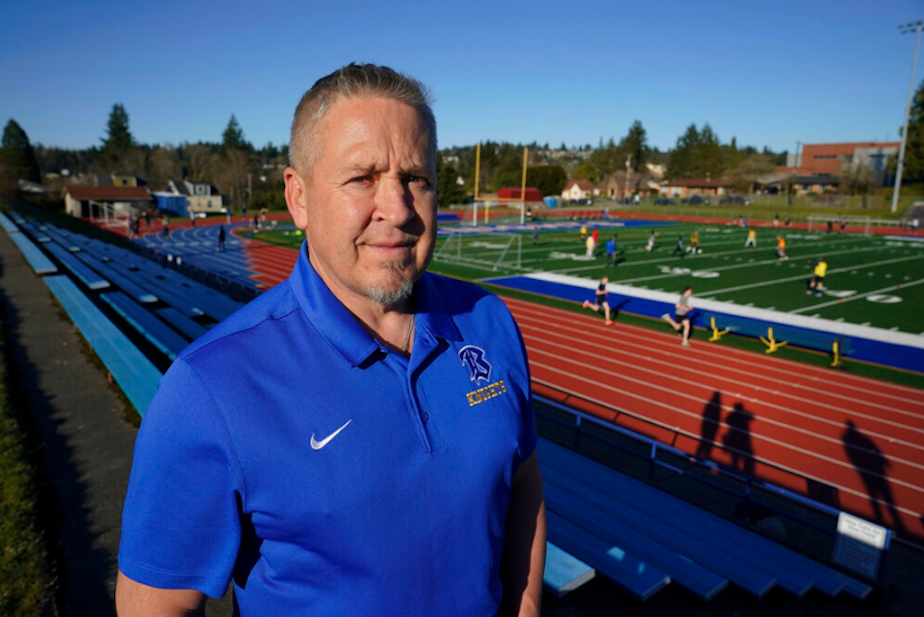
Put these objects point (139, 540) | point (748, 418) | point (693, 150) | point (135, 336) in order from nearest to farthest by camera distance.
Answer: point (139, 540)
point (748, 418)
point (135, 336)
point (693, 150)

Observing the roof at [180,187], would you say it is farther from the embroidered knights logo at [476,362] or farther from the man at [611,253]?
the embroidered knights logo at [476,362]

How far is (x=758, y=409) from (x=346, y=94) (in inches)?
423

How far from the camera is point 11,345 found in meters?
10.6

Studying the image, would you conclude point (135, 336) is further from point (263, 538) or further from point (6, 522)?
point (263, 538)

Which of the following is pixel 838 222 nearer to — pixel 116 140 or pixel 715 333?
pixel 715 333

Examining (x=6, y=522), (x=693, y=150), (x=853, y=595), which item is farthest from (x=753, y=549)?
(x=693, y=150)

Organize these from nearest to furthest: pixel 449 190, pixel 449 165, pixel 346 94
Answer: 1. pixel 346 94
2. pixel 449 190
3. pixel 449 165

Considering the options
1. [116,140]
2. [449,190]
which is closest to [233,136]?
[116,140]

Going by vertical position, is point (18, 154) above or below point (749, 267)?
above

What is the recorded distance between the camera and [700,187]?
98.6m

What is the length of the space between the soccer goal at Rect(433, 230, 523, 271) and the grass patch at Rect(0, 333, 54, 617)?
18264mm

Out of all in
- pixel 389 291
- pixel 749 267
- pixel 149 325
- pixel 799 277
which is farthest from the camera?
pixel 749 267

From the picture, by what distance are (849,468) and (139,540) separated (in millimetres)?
9728

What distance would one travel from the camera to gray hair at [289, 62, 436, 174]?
1.41m
